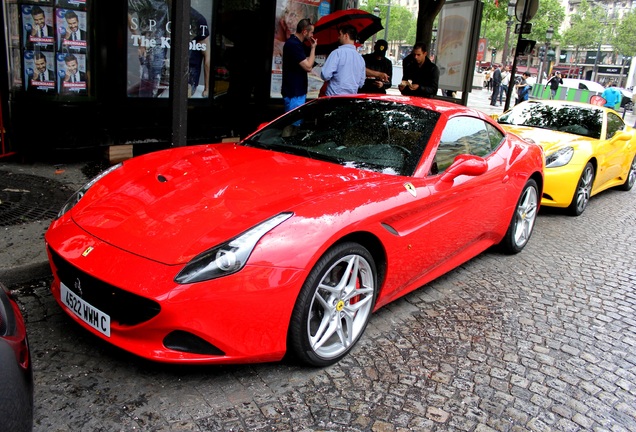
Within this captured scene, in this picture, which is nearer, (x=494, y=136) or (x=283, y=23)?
(x=494, y=136)

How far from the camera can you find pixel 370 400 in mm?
2678

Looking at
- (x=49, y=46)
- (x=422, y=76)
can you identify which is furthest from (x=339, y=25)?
(x=49, y=46)

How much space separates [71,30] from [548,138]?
6.13m

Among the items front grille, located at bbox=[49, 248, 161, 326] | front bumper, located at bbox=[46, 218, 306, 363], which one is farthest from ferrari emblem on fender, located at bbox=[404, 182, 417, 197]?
front grille, located at bbox=[49, 248, 161, 326]

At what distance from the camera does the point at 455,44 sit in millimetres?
10992

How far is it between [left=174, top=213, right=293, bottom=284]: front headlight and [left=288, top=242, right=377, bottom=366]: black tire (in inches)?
13.5

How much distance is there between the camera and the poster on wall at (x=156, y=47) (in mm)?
6844

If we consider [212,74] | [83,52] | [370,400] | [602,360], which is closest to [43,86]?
[83,52]

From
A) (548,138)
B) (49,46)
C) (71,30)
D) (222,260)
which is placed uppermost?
(71,30)

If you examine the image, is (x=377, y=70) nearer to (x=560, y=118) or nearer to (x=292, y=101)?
(x=292, y=101)

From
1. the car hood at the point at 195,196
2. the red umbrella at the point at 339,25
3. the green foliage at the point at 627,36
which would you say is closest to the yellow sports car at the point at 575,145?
the red umbrella at the point at 339,25

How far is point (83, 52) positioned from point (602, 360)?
246 inches

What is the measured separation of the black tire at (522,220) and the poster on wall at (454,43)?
19.5 ft

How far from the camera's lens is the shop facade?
6.17 m
